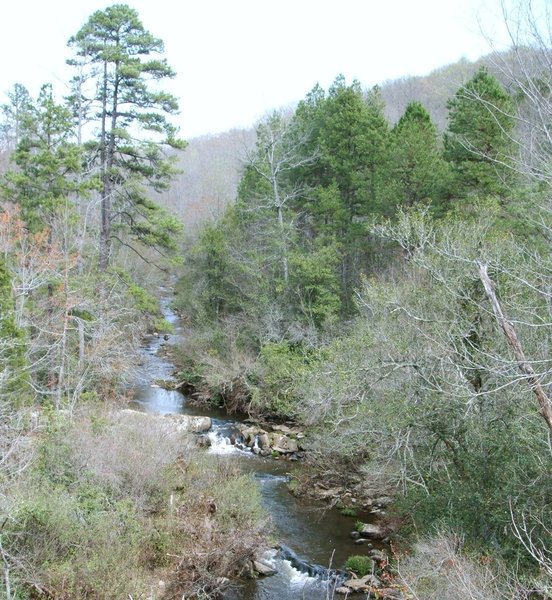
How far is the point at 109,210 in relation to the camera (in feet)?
72.9

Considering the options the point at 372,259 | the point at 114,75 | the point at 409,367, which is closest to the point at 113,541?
the point at 409,367

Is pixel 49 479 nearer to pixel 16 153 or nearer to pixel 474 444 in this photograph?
pixel 474 444

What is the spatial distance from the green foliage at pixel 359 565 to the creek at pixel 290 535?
0.27m

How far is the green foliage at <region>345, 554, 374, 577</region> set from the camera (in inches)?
482

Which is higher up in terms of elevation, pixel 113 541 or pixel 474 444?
pixel 474 444

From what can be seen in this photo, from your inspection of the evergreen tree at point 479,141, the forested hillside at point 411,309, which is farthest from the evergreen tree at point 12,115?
the evergreen tree at point 479,141

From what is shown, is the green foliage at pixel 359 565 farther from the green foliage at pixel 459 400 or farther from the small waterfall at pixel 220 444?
the small waterfall at pixel 220 444

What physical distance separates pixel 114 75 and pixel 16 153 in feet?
16.4

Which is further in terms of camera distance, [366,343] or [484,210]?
[366,343]

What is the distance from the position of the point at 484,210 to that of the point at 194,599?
10500mm

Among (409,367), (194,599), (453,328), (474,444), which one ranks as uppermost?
(453,328)

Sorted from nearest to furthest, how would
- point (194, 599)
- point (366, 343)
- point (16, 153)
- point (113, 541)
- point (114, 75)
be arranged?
point (113, 541)
point (194, 599)
point (366, 343)
point (16, 153)
point (114, 75)

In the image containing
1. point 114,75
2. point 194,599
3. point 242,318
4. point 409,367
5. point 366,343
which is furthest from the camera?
point 242,318

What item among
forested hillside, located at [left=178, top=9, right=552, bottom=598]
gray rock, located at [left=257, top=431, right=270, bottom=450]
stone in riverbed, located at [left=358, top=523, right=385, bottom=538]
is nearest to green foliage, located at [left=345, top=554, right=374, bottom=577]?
forested hillside, located at [left=178, top=9, right=552, bottom=598]
